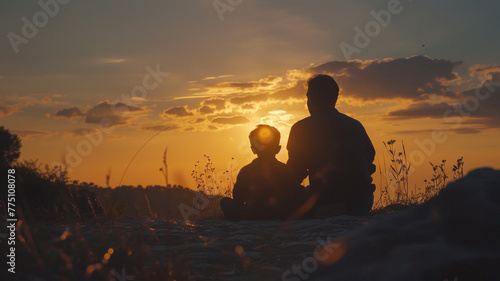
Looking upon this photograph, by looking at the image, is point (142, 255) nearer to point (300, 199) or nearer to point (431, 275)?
point (431, 275)

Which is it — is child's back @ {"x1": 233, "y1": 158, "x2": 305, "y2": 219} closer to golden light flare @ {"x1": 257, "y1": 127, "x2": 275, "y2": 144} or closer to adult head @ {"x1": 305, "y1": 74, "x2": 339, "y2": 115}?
golden light flare @ {"x1": 257, "y1": 127, "x2": 275, "y2": 144}

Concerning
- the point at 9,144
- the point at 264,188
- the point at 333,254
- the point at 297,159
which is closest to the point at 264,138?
the point at 297,159

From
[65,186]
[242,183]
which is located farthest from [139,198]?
[242,183]

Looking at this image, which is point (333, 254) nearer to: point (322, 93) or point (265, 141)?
point (265, 141)

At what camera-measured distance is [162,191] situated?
15.9 meters

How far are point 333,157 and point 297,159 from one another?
502 mm

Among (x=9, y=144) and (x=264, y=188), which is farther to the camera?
(x=9, y=144)

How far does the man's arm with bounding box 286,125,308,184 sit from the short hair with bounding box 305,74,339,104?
591mm

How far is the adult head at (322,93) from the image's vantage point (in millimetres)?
6535

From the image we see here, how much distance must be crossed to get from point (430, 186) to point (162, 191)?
9674 millimetres

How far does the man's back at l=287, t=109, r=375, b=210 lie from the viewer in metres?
6.23

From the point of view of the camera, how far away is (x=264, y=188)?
635 cm

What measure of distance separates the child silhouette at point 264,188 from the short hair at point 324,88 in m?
0.79

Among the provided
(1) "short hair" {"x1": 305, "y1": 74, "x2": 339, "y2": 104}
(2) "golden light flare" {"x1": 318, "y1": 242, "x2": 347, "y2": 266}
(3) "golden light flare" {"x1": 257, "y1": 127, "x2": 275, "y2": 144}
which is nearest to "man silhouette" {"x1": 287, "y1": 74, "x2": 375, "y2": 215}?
(1) "short hair" {"x1": 305, "y1": 74, "x2": 339, "y2": 104}
